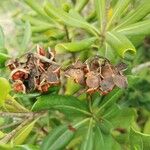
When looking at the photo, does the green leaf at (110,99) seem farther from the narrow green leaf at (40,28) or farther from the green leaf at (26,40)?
the narrow green leaf at (40,28)

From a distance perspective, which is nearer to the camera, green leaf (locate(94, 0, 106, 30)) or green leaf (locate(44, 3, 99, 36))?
green leaf (locate(44, 3, 99, 36))

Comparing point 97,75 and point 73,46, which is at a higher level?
point 73,46

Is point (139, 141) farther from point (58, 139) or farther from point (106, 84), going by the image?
point (58, 139)

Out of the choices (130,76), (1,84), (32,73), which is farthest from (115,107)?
(1,84)

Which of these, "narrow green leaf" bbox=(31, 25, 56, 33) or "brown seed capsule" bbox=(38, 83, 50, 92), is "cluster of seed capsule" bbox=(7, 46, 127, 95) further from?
"narrow green leaf" bbox=(31, 25, 56, 33)

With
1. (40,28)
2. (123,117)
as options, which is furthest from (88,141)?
(40,28)

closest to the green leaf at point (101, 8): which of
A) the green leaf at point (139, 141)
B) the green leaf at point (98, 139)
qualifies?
the green leaf at point (98, 139)

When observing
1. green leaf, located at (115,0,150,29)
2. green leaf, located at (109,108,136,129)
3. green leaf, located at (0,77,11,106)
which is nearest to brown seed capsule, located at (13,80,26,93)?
green leaf, located at (0,77,11,106)
